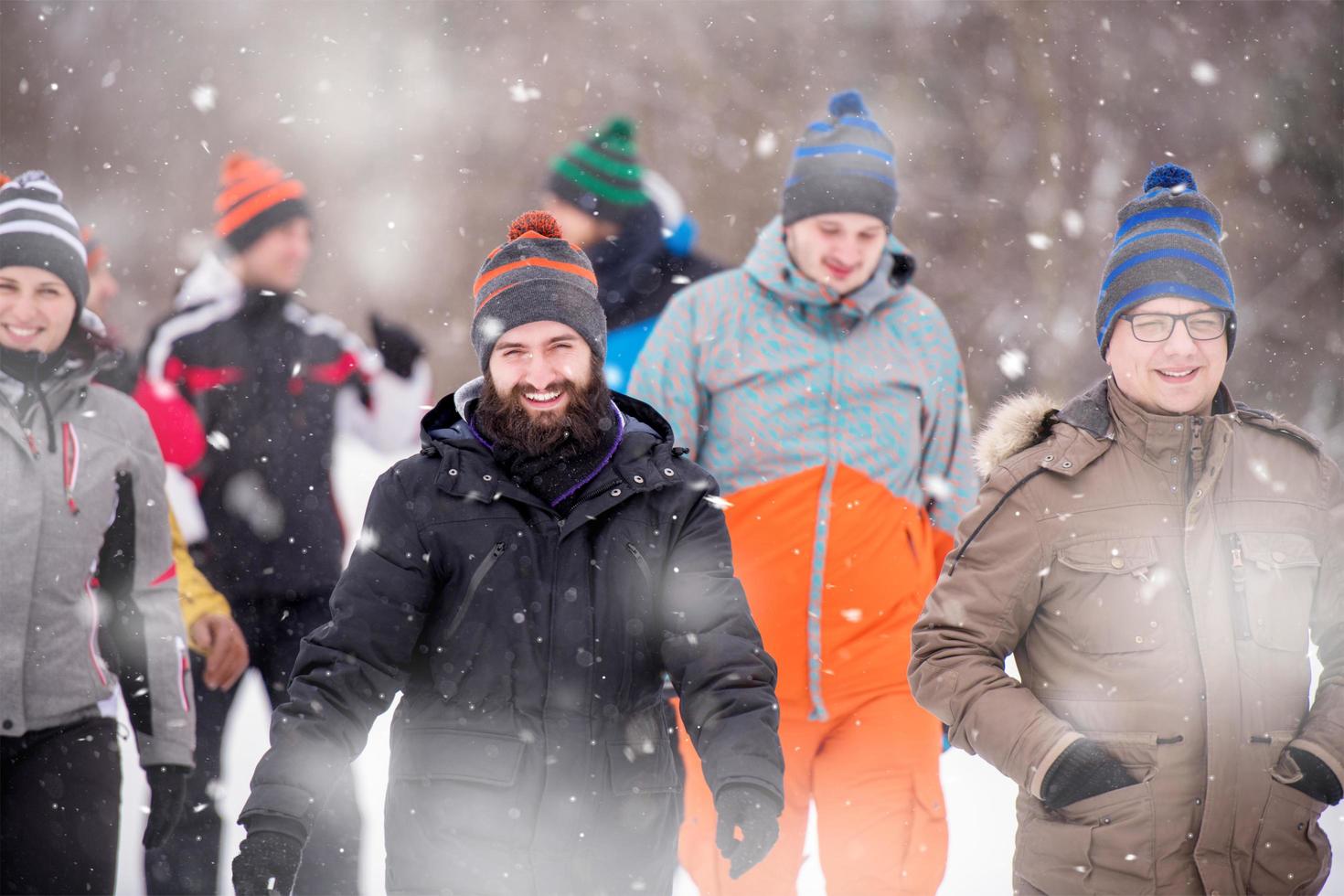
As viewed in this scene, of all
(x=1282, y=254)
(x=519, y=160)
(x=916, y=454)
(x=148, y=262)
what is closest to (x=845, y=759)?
(x=916, y=454)

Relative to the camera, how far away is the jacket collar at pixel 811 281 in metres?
4.29

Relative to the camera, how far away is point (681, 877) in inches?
208

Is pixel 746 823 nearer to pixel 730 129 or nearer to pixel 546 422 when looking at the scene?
pixel 546 422

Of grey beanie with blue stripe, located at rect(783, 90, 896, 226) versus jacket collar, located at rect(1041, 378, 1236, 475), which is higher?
grey beanie with blue stripe, located at rect(783, 90, 896, 226)

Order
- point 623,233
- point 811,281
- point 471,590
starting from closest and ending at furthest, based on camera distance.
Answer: point 471,590 < point 811,281 < point 623,233

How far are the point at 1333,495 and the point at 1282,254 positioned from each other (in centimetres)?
1077

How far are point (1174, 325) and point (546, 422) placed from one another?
1313 millimetres

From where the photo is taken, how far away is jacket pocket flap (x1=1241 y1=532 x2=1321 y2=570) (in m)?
2.73

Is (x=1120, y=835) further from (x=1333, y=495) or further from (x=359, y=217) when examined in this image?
(x=359, y=217)

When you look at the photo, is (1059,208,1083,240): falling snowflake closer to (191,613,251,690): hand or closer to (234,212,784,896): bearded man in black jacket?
(191,613,251,690): hand

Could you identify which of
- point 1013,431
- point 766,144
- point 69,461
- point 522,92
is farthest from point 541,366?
point 522,92

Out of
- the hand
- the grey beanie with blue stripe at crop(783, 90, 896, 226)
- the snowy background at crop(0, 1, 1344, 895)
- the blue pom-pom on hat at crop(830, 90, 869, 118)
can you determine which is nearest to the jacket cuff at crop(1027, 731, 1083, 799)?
the grey beanie with blue stripe at crop(783, 90, 896, 226)

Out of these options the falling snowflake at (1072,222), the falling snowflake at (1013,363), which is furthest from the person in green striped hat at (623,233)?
the falling snowflake at (1072,222)

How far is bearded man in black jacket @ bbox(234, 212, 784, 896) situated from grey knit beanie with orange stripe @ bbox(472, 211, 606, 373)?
0.24 metres
